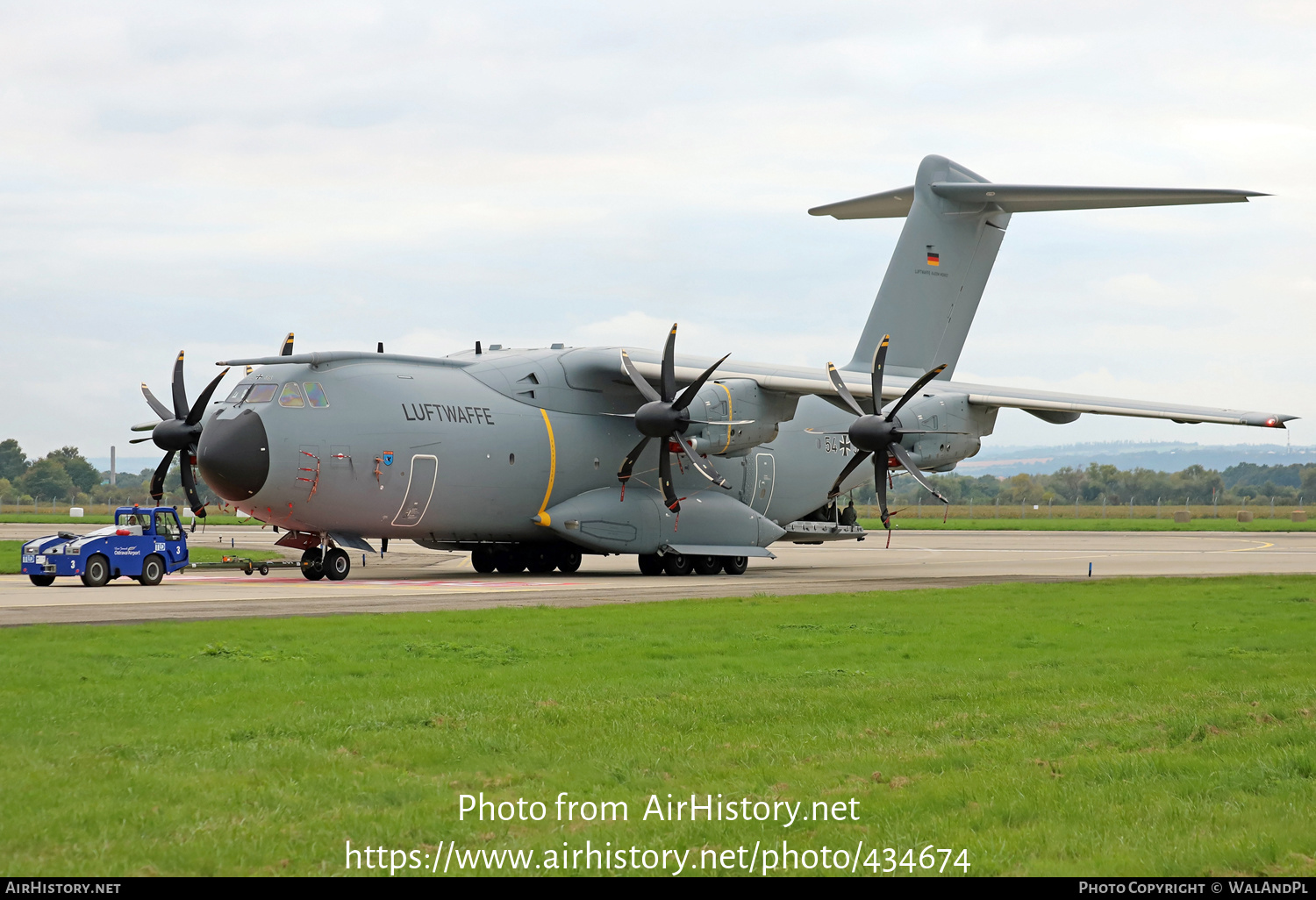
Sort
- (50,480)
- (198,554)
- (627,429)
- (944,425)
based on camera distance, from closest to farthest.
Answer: (944,425) < (627,429) < (198,554) < (50,480)

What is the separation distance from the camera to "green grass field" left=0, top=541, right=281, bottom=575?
3072 centimetres

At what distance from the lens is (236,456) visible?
75.2ft

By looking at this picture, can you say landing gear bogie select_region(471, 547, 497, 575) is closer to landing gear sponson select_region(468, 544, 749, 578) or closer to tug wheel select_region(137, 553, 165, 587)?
landing gear sponson select_region(468, 544, 749, 578)

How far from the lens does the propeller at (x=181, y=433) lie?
84.4ft

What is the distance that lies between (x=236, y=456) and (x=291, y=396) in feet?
5.61

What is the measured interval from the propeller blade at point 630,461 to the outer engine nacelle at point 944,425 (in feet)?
18.6

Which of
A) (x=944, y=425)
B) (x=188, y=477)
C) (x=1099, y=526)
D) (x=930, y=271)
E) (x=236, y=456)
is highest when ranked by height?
(x=930, y=271)

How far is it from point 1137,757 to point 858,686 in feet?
9.91

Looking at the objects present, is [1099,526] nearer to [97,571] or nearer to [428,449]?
[428,449]

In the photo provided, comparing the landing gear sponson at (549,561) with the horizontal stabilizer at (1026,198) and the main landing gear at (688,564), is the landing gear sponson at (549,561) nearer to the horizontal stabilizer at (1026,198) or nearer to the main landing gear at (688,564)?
the main landing gear at (688,564)

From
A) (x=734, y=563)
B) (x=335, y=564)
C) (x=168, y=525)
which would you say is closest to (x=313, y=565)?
Result: (x=335, y=564)

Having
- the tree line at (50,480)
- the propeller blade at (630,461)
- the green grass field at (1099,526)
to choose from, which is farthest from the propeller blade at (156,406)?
the tree line at (50,480)

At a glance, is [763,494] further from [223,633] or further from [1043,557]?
[223,633]
